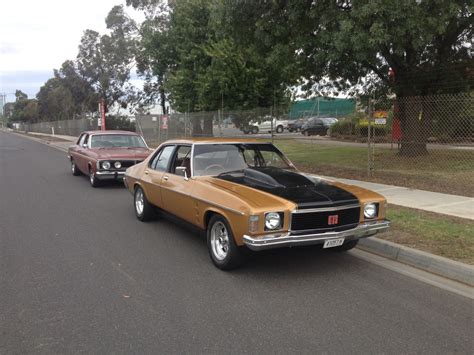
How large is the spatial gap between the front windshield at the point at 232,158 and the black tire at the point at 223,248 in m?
0.92

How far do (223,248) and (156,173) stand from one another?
2.28m

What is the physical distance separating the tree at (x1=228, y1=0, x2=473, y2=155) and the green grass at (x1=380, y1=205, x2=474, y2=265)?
3.98 m

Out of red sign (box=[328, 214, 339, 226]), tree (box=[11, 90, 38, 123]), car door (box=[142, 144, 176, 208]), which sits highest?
tree (box=[11, 90, 38, 123])

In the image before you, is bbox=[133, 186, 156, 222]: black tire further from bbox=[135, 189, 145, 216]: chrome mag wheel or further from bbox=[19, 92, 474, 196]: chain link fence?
bbox=[19, 92, 474, 196]: chain link fence

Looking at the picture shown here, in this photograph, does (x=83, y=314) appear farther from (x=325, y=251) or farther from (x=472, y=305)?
(x=472, y=305)

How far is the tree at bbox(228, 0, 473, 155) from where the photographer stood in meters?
9.37

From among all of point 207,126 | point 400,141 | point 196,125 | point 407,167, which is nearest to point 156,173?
point 407,167

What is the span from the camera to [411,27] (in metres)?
9.28

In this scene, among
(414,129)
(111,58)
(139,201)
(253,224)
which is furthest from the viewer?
(111,58)

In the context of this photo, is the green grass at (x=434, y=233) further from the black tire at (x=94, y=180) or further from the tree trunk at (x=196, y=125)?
the tree trunk at (x=196, y=125)

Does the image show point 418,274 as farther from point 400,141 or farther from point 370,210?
point 400,141

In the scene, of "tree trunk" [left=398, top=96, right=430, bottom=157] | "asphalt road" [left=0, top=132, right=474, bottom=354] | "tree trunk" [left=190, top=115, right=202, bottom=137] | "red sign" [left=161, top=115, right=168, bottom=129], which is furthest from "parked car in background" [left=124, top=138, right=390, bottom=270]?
"red sign" [left=161, top=115, right=168, bottom=129]

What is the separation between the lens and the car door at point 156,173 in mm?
6883

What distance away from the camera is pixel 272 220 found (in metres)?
4.66
